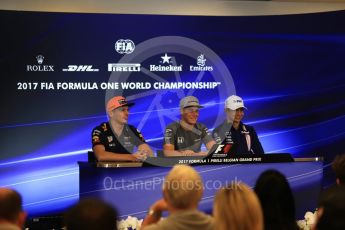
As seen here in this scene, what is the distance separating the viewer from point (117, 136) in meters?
5.27

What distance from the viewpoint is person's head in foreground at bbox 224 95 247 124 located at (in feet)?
18.9

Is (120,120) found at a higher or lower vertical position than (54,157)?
higher

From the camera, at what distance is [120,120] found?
5.34m

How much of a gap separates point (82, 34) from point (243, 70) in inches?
79.0

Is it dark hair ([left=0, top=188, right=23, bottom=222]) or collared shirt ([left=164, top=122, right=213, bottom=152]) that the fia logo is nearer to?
collared shirt ([left=164, top=122, right=213, bottom=152])

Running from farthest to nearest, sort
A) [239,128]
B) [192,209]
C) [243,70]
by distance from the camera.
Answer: [243,70]
[239,128]
[192,209]

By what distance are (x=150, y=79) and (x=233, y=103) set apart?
1110 mm

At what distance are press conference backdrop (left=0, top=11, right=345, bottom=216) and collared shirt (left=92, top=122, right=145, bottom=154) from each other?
871 millimetres

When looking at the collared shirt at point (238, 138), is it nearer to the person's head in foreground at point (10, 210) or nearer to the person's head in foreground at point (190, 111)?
the person's head in foreground at point (190, 111)

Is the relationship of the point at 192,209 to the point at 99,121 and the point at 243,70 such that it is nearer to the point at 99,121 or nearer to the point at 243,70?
the point at 99,121

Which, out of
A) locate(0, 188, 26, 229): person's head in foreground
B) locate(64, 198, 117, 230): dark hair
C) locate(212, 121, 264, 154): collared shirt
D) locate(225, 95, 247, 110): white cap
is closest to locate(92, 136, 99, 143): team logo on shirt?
locate(212, 121, 264, 154): collared shirt

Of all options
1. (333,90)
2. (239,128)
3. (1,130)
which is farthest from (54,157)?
(333,90)

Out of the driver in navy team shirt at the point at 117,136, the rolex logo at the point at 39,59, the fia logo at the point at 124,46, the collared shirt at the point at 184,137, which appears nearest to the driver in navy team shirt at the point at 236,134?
the collared shirt at the point at 184,137

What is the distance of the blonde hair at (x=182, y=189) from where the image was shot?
2475 mm
